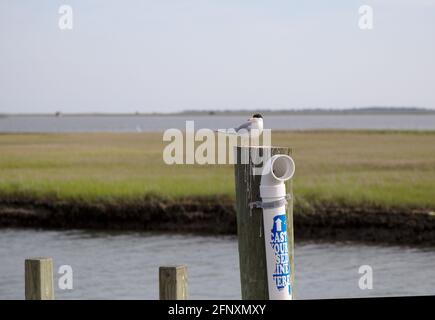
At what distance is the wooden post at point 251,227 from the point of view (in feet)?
23.2

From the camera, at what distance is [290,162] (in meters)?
7.04

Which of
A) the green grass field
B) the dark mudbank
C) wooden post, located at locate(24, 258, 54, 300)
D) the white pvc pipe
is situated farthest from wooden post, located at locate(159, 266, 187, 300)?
the green grass field

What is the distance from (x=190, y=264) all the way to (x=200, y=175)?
13910 mm

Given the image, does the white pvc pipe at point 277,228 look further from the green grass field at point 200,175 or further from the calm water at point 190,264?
the green grass field at point 200,175

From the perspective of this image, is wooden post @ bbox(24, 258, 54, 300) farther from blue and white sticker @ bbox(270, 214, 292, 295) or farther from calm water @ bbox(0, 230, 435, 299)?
calm water @ bbox(0, 230, 435, 299)

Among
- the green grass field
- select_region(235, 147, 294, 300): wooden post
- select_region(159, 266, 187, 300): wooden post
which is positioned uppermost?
the green grass field

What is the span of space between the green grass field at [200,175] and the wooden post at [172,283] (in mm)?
24130

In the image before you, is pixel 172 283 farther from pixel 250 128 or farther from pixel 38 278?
pixel 250 128

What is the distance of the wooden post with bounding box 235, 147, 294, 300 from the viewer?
7.09m

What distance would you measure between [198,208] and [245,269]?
25.5 meters

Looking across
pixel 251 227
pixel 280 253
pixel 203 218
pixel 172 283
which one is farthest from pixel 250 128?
pixel 203 218

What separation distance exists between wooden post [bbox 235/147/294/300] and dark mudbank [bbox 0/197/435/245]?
21.8 metres
